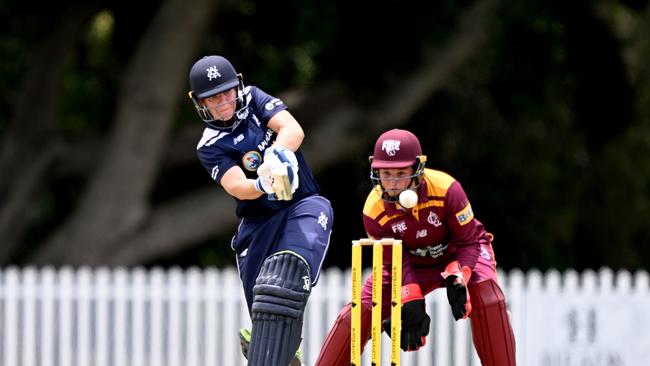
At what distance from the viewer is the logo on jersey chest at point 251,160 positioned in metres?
6.32

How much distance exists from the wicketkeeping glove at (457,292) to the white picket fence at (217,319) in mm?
4190

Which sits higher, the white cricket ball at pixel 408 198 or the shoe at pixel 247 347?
the white cricket ball at pixel 408 198

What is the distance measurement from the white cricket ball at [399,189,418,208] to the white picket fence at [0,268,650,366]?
4.44 meters

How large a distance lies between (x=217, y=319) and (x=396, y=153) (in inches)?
192

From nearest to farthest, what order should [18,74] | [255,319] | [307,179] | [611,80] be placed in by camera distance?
[255,319]
[307,179]
[611,80]
[18,74]

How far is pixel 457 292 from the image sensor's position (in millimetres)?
6152

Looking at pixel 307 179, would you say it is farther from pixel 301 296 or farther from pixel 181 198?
pixel 181 198

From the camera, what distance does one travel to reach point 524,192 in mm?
16891

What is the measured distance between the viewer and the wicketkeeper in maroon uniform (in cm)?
619

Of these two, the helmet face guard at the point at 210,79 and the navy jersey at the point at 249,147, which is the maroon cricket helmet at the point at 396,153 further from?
the helmet face guard at the point at 210,79

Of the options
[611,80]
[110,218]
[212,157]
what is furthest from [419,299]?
[611,80]

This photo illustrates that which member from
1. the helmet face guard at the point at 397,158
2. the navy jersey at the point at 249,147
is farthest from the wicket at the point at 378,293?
the navy jersey at the point at 249,147

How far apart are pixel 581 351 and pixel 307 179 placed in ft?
15.6

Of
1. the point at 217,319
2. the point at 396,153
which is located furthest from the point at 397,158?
the point at 217,319
